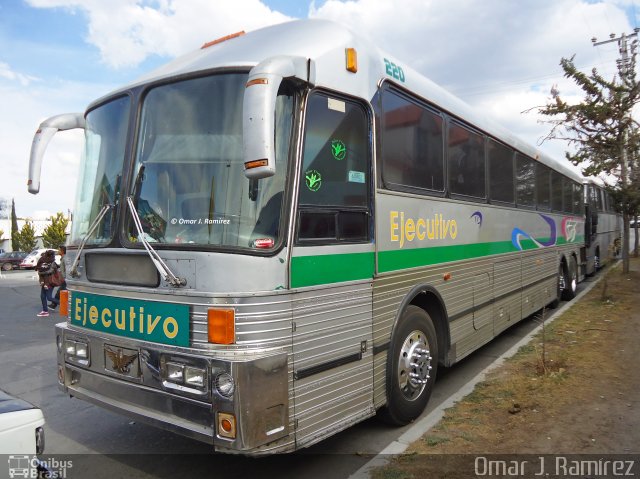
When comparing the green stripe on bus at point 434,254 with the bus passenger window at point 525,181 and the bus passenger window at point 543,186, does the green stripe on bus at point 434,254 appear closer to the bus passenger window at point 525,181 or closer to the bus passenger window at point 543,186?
the bus passenger window at point 525,181

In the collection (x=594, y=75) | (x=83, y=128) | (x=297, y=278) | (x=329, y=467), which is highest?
(x=594, y=75)

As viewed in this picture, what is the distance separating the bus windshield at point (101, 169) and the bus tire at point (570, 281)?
10.6 m

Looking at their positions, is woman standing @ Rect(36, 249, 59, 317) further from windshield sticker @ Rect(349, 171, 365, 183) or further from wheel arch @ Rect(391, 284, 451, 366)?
windshield sticker @ Rect(349, 171, 365, 183)

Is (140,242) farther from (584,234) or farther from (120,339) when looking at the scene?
(584,234)

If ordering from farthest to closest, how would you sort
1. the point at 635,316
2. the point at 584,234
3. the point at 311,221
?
1. the point at 584,234
2. the point at 635,316
3. the point at 311,221

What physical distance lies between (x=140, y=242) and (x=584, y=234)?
13.9 metres

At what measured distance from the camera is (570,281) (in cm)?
1155

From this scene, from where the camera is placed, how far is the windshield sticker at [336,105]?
350 centimetres

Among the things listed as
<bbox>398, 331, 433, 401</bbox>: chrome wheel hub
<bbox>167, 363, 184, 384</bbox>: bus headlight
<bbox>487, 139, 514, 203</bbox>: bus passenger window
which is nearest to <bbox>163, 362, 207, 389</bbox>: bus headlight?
<bbox>167, 363, 184, 384</bbox>: bus headlight

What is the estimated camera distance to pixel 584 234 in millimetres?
14016

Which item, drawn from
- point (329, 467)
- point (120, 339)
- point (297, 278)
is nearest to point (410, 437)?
point (329, 467)

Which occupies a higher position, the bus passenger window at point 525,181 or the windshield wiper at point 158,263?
the bus passenger window at point 525,181

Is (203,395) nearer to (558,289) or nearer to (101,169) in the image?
(101,169)

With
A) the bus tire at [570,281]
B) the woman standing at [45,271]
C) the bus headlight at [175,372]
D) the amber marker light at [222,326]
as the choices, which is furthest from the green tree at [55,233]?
the amber marker light at [222,326]
